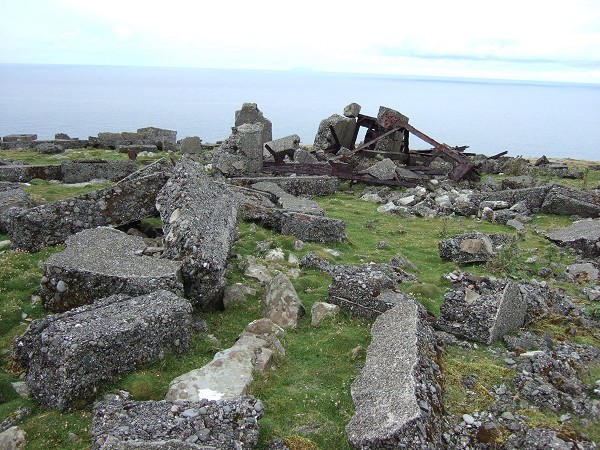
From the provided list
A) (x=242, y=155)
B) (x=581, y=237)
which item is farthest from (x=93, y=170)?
(x=581, y=237)

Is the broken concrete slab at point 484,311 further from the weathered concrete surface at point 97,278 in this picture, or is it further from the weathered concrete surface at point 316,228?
A: the weathered concrete surface at point 316,228

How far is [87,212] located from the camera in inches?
385

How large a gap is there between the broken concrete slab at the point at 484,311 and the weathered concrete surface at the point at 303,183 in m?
10.4

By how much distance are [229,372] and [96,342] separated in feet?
5.00

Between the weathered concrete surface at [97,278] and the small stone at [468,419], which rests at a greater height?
the weathered concrete surface at [97,278]

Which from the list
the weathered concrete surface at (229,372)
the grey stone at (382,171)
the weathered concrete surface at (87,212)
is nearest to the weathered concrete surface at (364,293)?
the weathered concrete surface at (229,372)

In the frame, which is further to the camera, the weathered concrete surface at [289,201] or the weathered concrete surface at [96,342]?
the weathered concrete surface at [289,201]

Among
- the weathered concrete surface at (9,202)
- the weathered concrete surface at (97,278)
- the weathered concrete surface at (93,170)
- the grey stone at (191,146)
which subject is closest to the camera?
the weathered concrete surface at (97,278)

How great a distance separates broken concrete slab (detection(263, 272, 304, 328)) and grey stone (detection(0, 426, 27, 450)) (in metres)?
3.56

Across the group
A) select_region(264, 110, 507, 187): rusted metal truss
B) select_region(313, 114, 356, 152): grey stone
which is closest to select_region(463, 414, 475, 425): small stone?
select_region(264, 110, 507, 187): rusted metal truss

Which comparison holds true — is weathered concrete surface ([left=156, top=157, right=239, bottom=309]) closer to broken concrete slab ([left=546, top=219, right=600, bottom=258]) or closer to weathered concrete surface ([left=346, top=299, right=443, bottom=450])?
weathered concrete surface ([left=346, top=299, right=443, bottom=450])

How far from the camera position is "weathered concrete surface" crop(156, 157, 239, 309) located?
25.1 ft

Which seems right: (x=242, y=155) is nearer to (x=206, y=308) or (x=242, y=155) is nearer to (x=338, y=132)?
(x=338, y=132)

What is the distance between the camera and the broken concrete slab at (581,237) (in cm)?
1220
